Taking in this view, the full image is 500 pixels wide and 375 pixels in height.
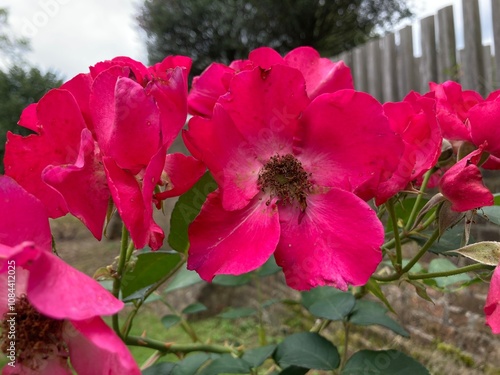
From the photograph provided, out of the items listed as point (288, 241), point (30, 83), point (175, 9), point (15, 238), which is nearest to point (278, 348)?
point (288, 241)

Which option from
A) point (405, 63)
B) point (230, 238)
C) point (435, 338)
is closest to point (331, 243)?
point (230, 238)

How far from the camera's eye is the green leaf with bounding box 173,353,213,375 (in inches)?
23.4

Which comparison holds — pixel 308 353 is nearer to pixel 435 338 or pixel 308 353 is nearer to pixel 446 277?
pixel 446 277

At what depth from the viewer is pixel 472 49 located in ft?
6.28

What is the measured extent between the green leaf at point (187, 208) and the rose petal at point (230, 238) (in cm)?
7

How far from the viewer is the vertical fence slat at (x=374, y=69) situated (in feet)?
8.59

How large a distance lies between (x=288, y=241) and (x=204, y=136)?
12cm

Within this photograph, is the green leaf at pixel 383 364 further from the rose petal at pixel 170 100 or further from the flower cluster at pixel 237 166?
the rose petal at pixel 170 100

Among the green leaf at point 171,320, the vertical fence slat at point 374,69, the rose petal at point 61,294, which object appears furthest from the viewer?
the vertical fence slat at point 374,69

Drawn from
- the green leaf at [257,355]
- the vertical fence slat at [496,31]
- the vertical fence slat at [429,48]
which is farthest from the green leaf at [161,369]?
the vertical fence slat at [429,48]

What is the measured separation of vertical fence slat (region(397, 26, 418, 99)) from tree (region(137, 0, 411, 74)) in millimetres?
4465

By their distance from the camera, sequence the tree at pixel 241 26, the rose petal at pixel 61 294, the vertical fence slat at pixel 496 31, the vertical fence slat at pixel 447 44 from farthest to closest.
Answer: the tree at pixel 241 26, the vertical fence slat at pixel 447 44, the vertical fence slat at pixel 496 31, the rose petal at pixel 61 294

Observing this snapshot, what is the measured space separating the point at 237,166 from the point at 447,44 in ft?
6.57

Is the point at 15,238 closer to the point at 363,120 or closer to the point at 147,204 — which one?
the point at 147,204
